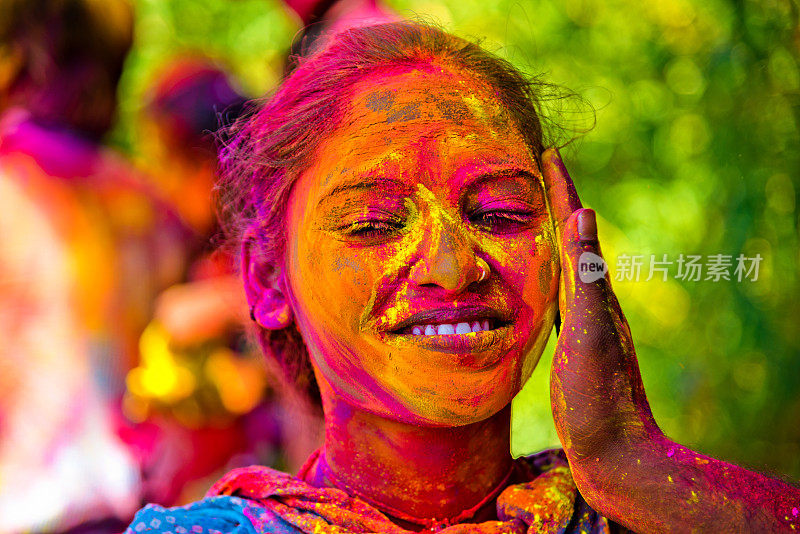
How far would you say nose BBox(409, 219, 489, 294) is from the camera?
134 cm

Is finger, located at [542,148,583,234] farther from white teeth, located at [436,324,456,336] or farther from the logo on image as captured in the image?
white teeth, located at [436,324,456,336]

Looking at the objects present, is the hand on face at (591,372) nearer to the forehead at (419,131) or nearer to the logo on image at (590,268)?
the logo on image at (590,268)

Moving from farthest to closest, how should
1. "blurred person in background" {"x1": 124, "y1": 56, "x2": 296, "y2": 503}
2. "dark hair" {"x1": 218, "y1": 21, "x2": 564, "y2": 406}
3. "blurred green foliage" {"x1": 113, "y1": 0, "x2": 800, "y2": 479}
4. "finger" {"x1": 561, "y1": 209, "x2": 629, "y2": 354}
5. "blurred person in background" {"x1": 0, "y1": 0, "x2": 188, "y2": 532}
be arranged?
"blurred person in background" {"x1": 124, "y1": 56, "x2": 296, "y2": 503} < "blurred person in background" {"x1": 0, "y1": 0, "x2": 188, "y2": 532} < "blurred green foliage" {"x1": 113, "y1": 0, "x2": 800, "y2": 479} < "dark hair" {"x1": 218, "y1": 21, "x2": 564, "y2": 406} < "finger" {"x1": 561, "y1": 209, "x2": 629, "y2": 354}

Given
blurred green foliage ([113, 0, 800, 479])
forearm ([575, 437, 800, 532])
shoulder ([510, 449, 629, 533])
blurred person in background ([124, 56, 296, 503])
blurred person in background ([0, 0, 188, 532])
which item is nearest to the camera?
forearm ([575, 437, 800, 532])

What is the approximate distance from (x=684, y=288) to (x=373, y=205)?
1717mm

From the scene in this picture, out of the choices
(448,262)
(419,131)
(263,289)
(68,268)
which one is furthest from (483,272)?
(68,268)

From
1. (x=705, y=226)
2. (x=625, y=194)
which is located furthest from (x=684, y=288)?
(x=625, y=194)

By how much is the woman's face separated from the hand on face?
11 cm

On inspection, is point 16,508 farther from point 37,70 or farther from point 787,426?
point 787,426

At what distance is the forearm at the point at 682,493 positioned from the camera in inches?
47.1

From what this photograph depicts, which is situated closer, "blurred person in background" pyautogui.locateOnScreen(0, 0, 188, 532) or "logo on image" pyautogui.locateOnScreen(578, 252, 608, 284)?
"logo on image" pyautogui.locateOnScreen(578, 252, 608, 284)

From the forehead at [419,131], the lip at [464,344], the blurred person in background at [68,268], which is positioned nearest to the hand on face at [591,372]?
the lip at [464,344]

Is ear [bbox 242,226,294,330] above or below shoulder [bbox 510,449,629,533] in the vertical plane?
above

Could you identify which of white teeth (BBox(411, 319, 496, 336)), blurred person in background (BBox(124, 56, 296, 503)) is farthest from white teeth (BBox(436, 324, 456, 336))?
blurred person in background (BBox(124, 56, 296, 503))
